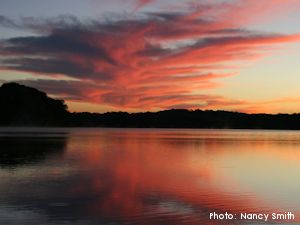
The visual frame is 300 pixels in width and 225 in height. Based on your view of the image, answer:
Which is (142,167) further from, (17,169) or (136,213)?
(136,213)

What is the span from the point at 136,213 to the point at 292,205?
23.4ft

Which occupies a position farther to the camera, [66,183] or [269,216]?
[66,183]

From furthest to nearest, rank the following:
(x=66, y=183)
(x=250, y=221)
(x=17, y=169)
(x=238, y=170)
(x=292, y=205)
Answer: (x=238, y=170)
(x=17, y=169)
(x=66, y=183)
(x=292, y=205)
(x=250, y=221)

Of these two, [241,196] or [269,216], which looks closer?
[269,216]

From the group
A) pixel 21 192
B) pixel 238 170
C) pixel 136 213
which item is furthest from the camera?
pixel 238 170

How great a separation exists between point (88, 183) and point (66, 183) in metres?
1.31

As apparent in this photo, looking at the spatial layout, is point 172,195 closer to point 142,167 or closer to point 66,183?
point 66,183

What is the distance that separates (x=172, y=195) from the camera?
68.1 ft

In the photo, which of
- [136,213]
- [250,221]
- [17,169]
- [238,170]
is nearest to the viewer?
[250,221]

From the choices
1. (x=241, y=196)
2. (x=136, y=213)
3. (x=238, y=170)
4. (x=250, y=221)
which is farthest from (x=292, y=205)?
(x=238, y=170)

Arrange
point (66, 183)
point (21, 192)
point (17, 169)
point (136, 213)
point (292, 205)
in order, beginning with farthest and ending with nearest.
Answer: point (17, 169) → point (66, 183) → point (21, 192) → point (292, 205) → point (136, 213)

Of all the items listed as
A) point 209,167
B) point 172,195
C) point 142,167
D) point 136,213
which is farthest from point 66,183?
point 209,167

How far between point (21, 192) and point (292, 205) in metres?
12.1

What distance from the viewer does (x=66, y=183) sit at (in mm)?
23984
